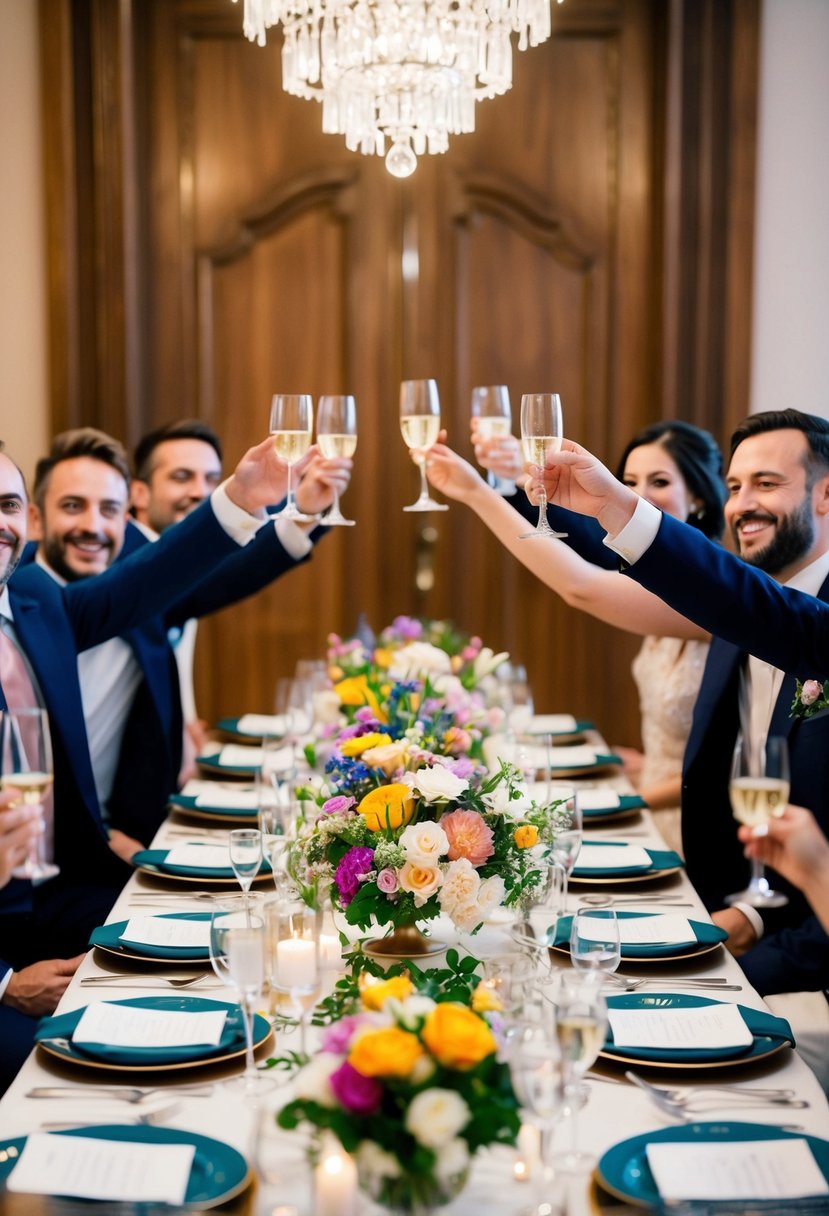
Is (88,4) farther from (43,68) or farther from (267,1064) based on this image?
(267,1064)

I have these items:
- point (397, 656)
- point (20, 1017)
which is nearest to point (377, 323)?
point (397, 656)

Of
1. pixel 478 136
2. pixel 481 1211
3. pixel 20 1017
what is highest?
pixel 478 136

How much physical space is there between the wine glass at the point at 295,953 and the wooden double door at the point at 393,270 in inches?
128

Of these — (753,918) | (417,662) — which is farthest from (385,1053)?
(417,662)

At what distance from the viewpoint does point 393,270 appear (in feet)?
14.9

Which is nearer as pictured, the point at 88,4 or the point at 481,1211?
the point at 481,1211

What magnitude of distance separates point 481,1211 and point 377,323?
3728 mm

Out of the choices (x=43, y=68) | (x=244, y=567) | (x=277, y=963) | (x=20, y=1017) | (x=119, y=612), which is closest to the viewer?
(x=277, y=963)

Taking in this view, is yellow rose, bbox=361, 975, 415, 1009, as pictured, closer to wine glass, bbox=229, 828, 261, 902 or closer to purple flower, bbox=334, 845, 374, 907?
purple flower, bbox=334, 845, 374, 907

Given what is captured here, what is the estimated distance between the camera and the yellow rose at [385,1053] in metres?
1.01

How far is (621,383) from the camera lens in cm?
453

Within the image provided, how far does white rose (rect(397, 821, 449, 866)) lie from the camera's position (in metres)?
1.62

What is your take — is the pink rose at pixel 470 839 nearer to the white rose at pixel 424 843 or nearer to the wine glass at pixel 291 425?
the white rose at pixel 424 843

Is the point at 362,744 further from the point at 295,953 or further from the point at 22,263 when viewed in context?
the point at 22,263
